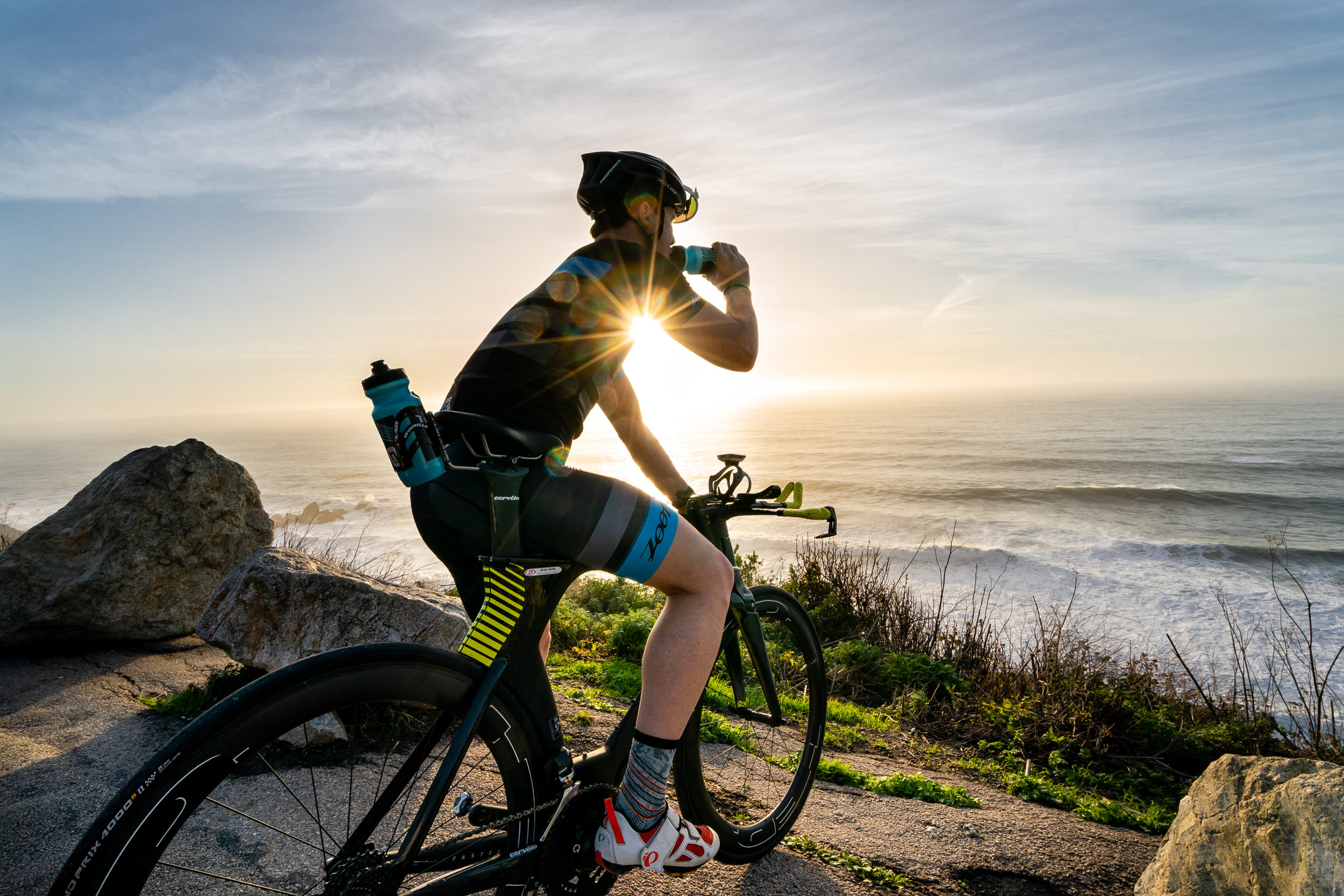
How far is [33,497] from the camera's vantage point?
115 ft

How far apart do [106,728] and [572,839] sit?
10.4ft

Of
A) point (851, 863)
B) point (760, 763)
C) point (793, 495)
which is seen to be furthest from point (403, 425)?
point (760, 763)

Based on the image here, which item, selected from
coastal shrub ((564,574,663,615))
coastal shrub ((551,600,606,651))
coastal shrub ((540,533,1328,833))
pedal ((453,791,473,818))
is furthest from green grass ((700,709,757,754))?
coastal shrub ((564,574,663,615))

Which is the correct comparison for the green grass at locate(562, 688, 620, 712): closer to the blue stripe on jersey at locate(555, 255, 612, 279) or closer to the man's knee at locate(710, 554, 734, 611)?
the man's knee at locate(710, 554, 734, 611)

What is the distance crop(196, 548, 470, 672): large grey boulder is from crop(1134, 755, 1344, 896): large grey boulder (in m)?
3.48

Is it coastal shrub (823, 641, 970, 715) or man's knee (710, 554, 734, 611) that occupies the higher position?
man's knee (710, 554, 734, 611)

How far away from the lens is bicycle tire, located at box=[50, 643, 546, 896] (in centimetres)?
131

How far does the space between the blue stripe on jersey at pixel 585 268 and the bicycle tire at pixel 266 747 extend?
3.86 ft

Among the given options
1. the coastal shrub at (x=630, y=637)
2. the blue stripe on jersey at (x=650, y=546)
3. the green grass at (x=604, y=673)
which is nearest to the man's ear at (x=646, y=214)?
the blue stripe on jersey at (x=650, y=546)

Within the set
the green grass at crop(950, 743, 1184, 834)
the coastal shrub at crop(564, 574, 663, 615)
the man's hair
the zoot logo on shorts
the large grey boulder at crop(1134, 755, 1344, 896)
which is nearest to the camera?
the zoot logo on shorts

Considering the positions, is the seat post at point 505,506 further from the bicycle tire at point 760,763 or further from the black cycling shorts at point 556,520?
the bicycle tire at point 760,763

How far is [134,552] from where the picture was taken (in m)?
5.16

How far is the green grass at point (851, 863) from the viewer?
9.21ft

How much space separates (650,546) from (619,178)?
4.17ft
